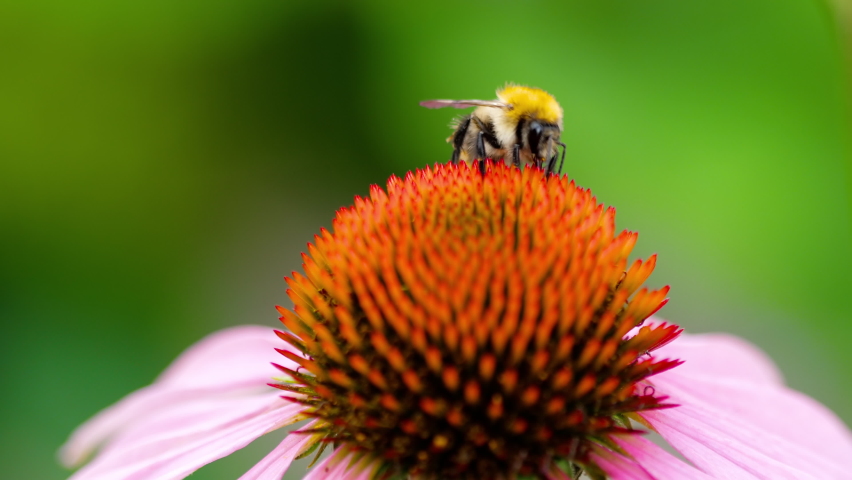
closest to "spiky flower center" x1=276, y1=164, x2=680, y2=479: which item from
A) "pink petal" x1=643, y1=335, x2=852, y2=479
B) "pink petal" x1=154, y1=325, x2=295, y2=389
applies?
"pink petal" x1=643, y1=335, x2=852, y2=479

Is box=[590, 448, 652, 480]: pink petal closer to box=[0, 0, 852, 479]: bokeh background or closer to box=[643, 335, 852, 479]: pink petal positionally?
box=[643, 335, 852, 479]: pink petal

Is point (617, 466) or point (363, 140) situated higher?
point (363, 140)

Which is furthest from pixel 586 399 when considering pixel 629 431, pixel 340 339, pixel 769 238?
pixel 769 238

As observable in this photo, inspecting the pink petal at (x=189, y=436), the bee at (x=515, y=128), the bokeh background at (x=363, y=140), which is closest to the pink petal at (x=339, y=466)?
the pink petal at (x=189, y=436)

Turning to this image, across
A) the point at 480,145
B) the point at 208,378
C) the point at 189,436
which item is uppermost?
the point at 480,145

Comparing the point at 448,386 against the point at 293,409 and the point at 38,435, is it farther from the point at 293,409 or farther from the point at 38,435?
the point at 38,435

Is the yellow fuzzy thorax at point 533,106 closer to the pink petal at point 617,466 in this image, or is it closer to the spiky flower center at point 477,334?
the spiky flower center at point 477,334

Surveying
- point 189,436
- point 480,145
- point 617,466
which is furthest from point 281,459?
point 480,145

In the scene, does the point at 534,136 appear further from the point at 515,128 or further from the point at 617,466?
the point at 617,466
